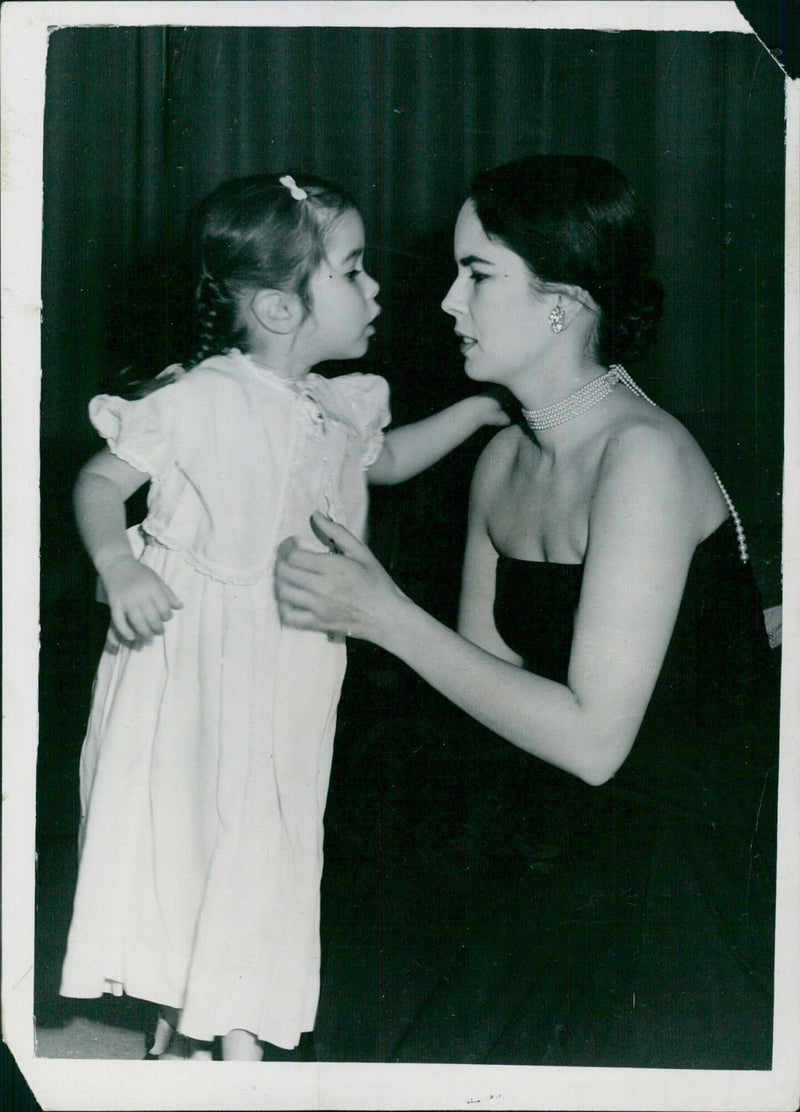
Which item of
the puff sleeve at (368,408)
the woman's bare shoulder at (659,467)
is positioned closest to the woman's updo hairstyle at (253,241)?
the puff sleeve at (368,408)

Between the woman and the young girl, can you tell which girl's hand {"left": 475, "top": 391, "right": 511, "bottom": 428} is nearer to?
the woman

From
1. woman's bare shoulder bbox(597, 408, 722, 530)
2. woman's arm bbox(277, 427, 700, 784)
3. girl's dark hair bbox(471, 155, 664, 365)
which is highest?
girl's dark hair bbox(471, 155, 664, 365)

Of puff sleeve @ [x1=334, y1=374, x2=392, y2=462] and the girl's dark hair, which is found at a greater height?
the girl's dark hair

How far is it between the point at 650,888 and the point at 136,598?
873mm

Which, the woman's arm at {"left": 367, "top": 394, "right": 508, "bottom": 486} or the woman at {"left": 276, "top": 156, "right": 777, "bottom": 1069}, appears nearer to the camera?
the woman at {"left": 276, "top": 156, "right": 777, "bottom": 1069}

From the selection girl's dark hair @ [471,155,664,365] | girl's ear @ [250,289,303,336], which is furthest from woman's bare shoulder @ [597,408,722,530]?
girl's ear @ [250,289,303,336]

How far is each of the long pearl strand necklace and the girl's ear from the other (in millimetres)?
368

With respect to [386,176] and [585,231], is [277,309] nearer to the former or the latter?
[386,176]

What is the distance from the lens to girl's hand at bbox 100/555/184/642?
1.48m

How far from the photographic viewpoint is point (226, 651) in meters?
1.50

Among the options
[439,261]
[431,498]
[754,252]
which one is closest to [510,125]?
[439,261]

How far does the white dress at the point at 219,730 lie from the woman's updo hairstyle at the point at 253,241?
66 mm

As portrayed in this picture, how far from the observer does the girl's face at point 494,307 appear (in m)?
1.47

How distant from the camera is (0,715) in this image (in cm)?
156
